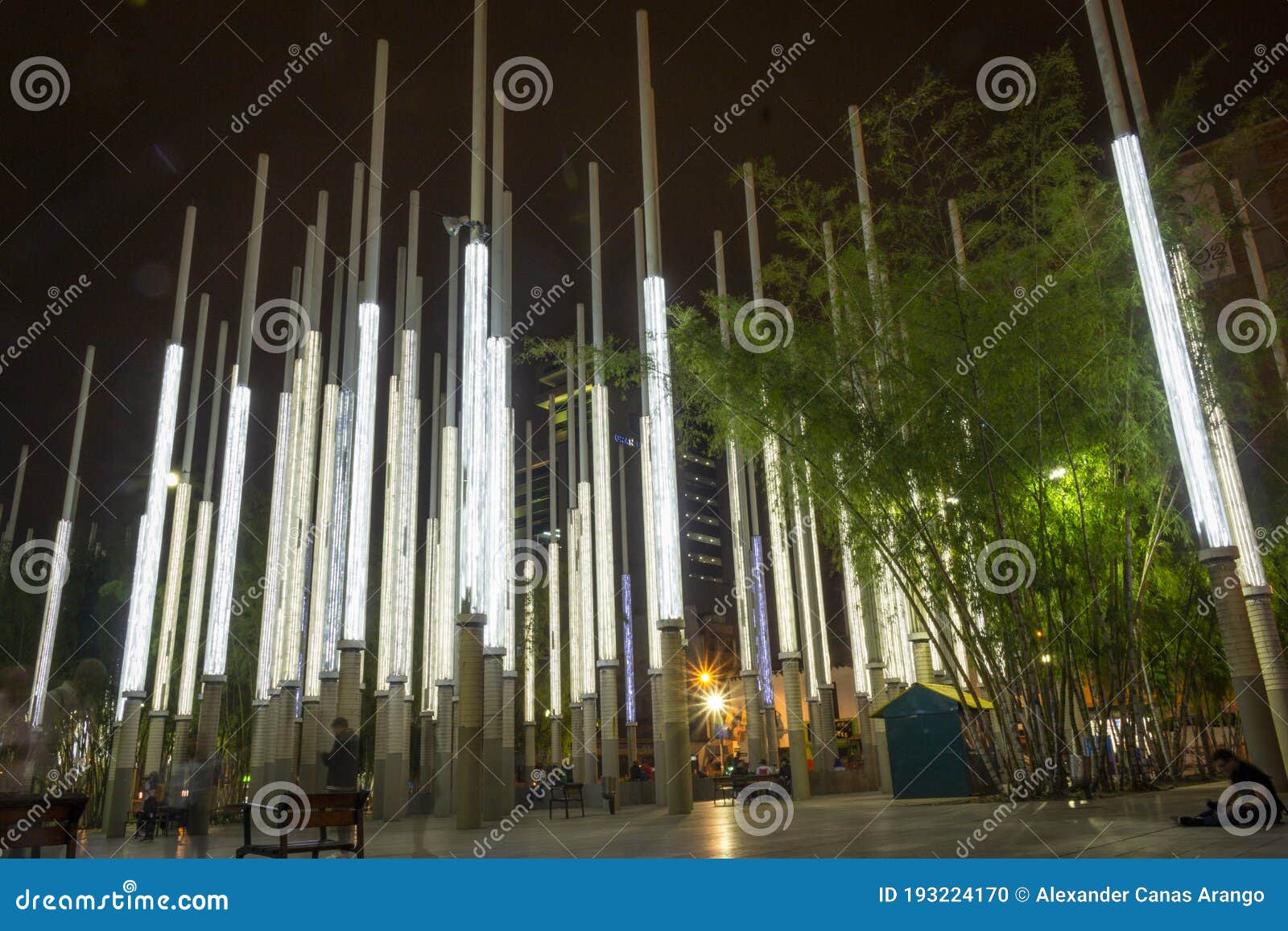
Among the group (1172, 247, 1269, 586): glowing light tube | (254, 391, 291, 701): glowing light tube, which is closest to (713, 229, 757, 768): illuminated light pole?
(1172, 247, 1269, 586): glowing light tube

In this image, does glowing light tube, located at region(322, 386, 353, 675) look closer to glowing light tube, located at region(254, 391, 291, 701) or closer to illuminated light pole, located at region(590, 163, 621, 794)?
glowing light tube, located at region(254, 391, 291, 701)

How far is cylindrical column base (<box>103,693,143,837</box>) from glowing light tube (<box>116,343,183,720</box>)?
18cm

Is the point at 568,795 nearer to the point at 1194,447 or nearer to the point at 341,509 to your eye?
the point at 341,509

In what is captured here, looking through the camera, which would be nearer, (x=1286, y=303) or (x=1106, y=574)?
(x=1106, y=574)

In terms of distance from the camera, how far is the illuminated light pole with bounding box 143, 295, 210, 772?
658 inches

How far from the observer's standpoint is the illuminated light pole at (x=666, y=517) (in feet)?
39.4

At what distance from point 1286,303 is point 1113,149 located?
30.5 feet

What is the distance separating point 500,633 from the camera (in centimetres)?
1113

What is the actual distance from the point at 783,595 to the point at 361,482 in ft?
24.8

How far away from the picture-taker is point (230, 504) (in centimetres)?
1388

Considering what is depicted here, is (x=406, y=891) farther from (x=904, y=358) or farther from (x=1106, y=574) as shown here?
(x=1106, y=574)

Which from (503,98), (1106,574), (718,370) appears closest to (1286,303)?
(1106,574)

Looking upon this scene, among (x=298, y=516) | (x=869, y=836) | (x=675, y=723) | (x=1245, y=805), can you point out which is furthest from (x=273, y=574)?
(x=1245, y=805)

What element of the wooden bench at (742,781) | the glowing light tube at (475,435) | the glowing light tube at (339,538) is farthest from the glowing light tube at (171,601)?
the wooden bench at (742,781)
